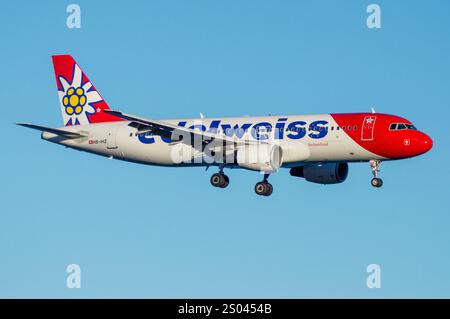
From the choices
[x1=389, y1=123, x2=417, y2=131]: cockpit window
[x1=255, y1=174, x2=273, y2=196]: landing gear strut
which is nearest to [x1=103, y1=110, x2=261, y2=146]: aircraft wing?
[x1=255, y1=174, x2=273, y2=196]: landing gear strut

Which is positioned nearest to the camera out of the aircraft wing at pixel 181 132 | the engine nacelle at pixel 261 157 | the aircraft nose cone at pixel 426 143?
the aircraft nose cone at pixel 426 143

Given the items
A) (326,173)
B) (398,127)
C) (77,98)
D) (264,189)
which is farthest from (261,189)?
(77,98)

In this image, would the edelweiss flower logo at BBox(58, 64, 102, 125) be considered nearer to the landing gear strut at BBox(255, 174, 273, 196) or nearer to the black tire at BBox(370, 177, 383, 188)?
the landing gear strut at BBox(255, 174, 273, 196)

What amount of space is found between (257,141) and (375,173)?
8.43m

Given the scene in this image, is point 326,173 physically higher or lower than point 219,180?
higher

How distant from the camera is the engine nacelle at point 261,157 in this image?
78250 mm

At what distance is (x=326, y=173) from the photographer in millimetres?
83875

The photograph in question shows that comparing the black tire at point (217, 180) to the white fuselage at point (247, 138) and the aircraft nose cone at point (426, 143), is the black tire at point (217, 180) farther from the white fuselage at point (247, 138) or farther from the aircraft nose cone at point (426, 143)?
the aircraft nose cone at point (426, 143)

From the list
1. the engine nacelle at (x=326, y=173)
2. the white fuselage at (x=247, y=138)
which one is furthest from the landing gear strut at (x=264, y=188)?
the engine nacelle at (x=326, y=173)

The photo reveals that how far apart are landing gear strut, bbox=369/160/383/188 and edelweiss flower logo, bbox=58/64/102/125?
78.8 ft

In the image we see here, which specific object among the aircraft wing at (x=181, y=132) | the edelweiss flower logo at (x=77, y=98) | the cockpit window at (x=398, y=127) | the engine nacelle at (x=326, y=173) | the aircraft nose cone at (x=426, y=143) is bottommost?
the engine nacelle at (x=326, y=173)

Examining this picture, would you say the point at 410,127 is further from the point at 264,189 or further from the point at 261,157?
the point at 264,189
